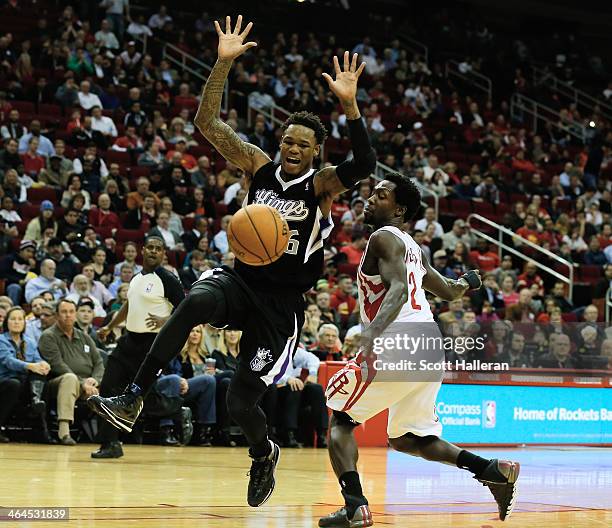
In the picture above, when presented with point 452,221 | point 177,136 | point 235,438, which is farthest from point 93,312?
point 452,221

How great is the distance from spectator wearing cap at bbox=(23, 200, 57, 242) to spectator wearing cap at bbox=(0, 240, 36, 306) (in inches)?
15.0

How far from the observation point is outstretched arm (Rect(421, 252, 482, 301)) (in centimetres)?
643

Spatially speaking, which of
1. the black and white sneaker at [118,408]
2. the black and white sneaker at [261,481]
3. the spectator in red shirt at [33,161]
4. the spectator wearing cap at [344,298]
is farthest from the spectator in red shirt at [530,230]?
the black and white sneaker at [118,408]

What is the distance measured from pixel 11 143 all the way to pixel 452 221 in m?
7.90

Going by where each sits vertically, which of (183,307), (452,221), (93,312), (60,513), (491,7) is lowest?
(60,513)

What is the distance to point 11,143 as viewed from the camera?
1502 centimetres

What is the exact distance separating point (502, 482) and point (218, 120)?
2642 mm

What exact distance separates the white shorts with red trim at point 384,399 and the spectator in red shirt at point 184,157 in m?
11.1

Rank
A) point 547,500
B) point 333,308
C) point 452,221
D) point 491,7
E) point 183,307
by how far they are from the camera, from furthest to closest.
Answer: point 491,7, point 452,221, point 333,308, point 547,500, point 183,307

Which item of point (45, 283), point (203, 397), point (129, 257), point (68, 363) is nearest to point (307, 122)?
point (68, 363)

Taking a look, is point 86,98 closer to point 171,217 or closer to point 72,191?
point 72,191

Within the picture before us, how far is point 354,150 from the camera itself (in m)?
5.88

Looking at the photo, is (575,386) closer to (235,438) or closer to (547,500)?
(235,438)

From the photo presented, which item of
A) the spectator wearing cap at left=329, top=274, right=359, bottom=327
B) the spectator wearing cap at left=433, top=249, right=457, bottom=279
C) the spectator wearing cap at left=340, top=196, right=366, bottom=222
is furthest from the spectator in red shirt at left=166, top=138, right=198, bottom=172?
the spectator wearing cap at left=433, top=249, right=457, bottom=279
